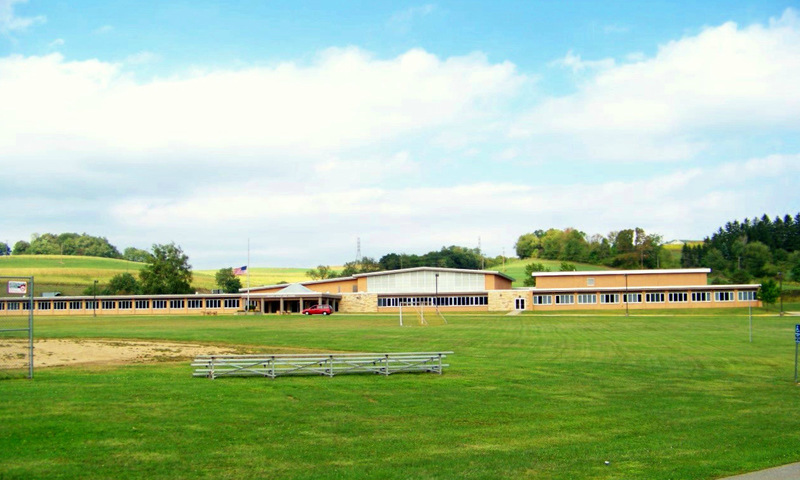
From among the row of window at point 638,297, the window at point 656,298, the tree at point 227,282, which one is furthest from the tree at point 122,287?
the window at point 656,298

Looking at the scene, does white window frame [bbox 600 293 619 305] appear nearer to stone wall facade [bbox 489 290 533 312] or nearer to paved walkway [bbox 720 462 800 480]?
stone wall facade [bbox 489 290 533 312]

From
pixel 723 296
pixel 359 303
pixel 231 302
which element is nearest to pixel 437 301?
pixel 359 303

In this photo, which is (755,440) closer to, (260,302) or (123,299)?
(260,302)

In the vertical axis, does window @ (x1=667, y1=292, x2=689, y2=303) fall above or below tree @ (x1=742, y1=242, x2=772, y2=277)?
below

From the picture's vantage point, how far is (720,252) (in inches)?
6398

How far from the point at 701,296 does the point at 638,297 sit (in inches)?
338

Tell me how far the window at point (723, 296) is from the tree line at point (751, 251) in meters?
39.3

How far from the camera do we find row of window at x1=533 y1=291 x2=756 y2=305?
94275 millimetres

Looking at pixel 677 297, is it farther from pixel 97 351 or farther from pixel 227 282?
pixel 227 282

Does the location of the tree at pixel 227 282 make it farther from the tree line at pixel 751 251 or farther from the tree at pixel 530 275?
the tree line at pixel 751 251

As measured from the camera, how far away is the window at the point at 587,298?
9832 centimetres

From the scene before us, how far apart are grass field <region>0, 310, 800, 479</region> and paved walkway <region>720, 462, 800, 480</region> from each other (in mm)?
321

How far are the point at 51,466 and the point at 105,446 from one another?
50.7 inches

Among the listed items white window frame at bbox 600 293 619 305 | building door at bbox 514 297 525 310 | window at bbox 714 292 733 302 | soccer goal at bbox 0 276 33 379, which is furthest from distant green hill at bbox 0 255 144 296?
window at bbox 714 292 733 302
